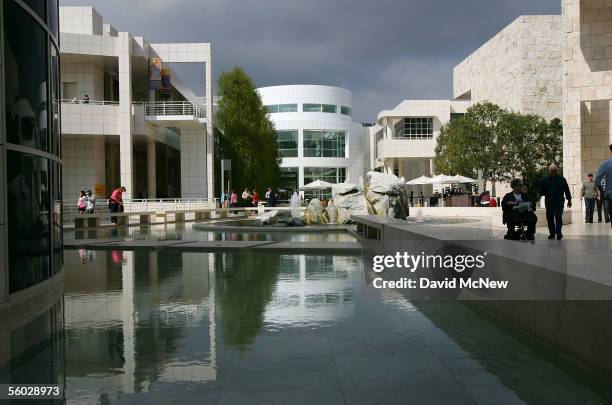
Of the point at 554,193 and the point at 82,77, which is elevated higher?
the point at 82,77

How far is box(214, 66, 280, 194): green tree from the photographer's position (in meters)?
48.2

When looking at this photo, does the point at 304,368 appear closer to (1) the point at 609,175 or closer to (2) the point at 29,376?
(2) the point at 29,376

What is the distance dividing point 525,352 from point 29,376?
3.89 m

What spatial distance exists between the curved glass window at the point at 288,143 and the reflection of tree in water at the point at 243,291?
206 feet

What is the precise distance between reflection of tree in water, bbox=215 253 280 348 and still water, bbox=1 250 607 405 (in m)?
0.03

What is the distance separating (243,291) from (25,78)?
12.8 ft

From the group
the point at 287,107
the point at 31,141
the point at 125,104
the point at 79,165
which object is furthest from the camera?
the point at 287,107

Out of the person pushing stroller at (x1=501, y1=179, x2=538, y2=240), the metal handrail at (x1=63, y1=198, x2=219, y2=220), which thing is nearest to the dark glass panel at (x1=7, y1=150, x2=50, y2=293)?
the person pushing stroller at (x1=501, y1=179, x2=538, y2=240)

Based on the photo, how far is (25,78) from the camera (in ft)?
24.3

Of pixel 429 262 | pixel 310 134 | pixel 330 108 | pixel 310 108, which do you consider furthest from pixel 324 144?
pixel 429 262

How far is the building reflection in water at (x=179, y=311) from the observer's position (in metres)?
4.41

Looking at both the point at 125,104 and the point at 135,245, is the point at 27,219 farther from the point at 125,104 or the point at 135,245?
the point at 125,104

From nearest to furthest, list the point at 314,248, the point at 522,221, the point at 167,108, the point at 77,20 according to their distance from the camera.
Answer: the point at 522,221
the point at 314,248
the point at 77,20
the point at 167,108

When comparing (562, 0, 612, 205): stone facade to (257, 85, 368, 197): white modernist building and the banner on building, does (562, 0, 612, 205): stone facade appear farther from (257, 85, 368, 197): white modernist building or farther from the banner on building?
(257, 85, 368, 197): white modernist building
